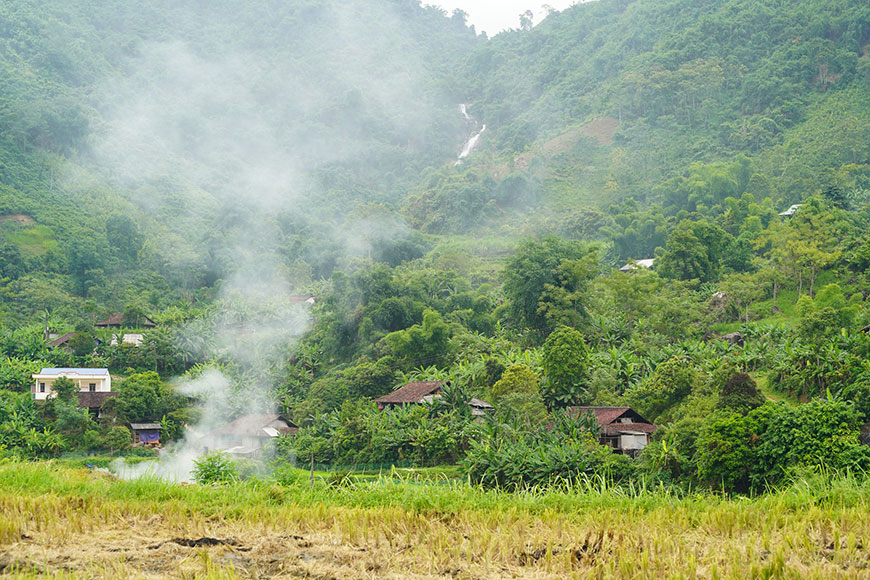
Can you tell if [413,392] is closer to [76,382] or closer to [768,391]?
[768,391]

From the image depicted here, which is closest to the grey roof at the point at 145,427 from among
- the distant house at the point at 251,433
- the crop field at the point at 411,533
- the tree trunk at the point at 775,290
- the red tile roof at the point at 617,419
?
the distant house at the point at 251,433

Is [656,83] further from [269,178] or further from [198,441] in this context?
[198,441]

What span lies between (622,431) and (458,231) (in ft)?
162

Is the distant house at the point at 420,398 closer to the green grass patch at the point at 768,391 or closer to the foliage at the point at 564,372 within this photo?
the foliage at the point at 564,372

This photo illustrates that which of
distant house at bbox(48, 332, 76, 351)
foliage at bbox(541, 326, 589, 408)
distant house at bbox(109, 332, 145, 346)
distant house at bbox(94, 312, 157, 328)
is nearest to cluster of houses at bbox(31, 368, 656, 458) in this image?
foliage at bbox(541, 326, 589, 408)

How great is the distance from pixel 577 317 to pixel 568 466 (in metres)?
15.2

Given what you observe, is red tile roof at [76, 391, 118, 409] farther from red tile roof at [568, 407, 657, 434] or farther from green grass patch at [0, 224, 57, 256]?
green grass patch at [0, 224, 57, 256]

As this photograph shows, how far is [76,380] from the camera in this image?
41094 millimetres

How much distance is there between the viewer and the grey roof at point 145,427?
118 feet

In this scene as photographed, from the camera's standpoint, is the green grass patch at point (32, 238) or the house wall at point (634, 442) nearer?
the house wall at point (634, 442)

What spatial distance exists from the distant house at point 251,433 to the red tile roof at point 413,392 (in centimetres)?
439

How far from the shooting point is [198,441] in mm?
35594

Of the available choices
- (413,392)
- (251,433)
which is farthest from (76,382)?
(413,392)

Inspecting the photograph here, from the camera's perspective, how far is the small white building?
130 feet
